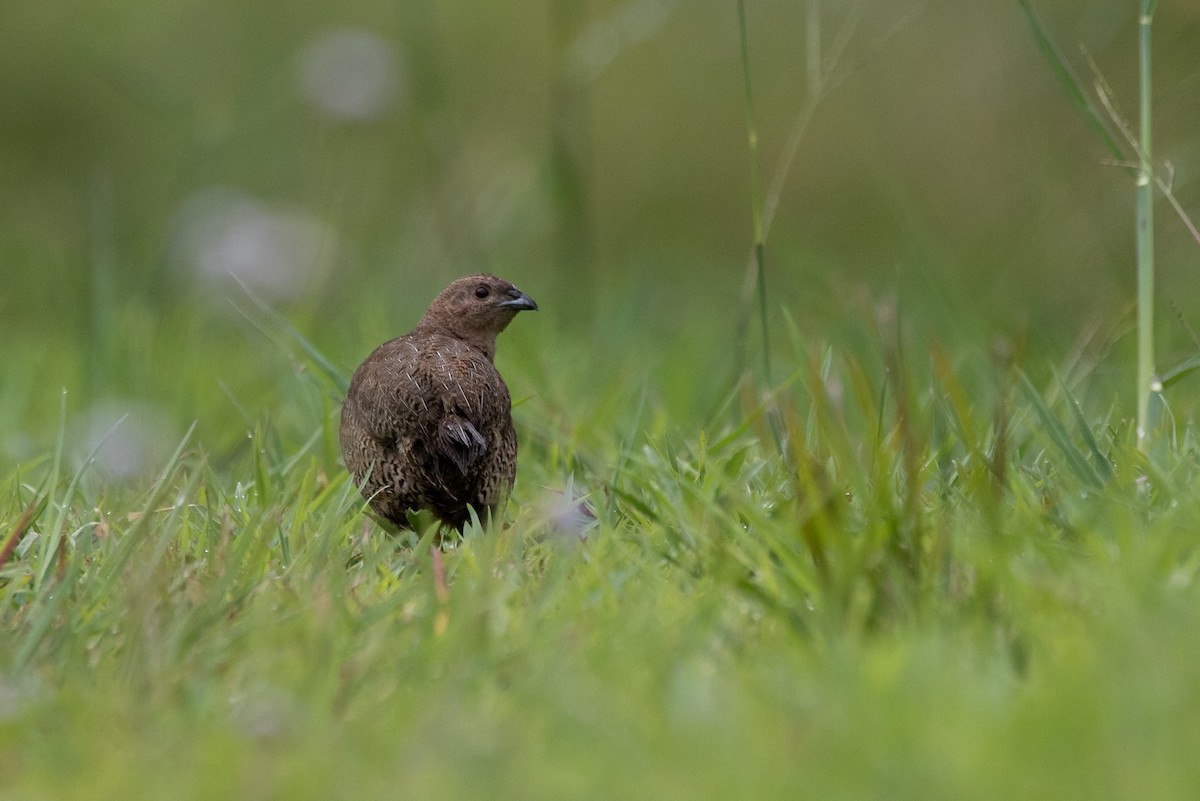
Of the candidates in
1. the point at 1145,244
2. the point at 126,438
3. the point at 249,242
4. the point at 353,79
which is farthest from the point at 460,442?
the point at 353,79

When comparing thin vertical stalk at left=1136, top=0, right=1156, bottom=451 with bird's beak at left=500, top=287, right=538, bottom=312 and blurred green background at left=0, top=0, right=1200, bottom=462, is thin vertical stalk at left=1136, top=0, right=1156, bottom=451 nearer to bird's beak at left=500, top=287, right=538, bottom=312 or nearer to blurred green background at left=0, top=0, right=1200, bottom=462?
blurred green background at left=0, top=0, right=1200, bottom=462

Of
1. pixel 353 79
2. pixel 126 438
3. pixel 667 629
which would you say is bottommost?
pixel 126 438

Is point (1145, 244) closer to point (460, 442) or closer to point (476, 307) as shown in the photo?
point (460, 442)

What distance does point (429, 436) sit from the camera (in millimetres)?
3932

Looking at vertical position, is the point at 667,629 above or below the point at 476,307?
above

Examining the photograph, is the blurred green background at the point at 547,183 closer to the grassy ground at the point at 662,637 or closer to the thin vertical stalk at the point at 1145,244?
the thin vertical stalk at the point at 1145,244

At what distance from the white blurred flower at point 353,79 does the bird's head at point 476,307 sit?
2816mm

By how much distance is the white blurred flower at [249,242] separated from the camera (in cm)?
725

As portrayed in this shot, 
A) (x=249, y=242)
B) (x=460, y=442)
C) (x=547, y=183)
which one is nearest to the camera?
(x=460, y=442)

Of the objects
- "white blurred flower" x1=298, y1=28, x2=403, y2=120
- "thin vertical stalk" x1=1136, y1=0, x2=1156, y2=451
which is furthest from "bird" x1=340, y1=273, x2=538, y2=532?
"white blurred flower" x1=298, y1=28, x2=403, y2=120

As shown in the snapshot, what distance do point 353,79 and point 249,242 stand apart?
3.01 feet

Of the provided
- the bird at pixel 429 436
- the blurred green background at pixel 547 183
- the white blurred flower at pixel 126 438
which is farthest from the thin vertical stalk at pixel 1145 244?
the white blurred flower at pixel 126 438

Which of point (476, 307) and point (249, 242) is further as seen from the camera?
point (249, 242)

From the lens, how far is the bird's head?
480 centimetres
